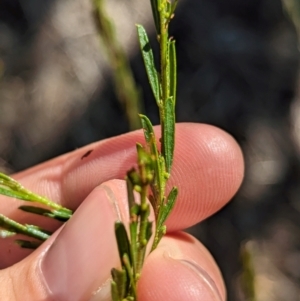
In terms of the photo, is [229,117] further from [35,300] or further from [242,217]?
[35,300]

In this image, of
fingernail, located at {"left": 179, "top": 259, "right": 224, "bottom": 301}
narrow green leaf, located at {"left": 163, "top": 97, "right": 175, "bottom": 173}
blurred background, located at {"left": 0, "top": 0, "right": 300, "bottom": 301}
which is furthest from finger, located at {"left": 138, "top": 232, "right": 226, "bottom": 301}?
blurred background, located at {"left": 0, "top": 0, "right": 300, "bottom": 301}

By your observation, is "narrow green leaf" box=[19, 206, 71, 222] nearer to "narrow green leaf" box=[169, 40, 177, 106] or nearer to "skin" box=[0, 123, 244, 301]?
"skin" box=[0, 123, 244, 301]

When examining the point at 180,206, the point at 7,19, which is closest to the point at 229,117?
the point at 180,206

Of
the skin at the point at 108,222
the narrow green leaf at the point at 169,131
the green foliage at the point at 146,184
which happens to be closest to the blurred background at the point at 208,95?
the skin at the point at 108,222

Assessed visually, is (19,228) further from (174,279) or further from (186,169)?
(186,169)

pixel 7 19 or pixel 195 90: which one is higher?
pixel 7 19

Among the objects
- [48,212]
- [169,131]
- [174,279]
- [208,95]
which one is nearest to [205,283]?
[174,279]
